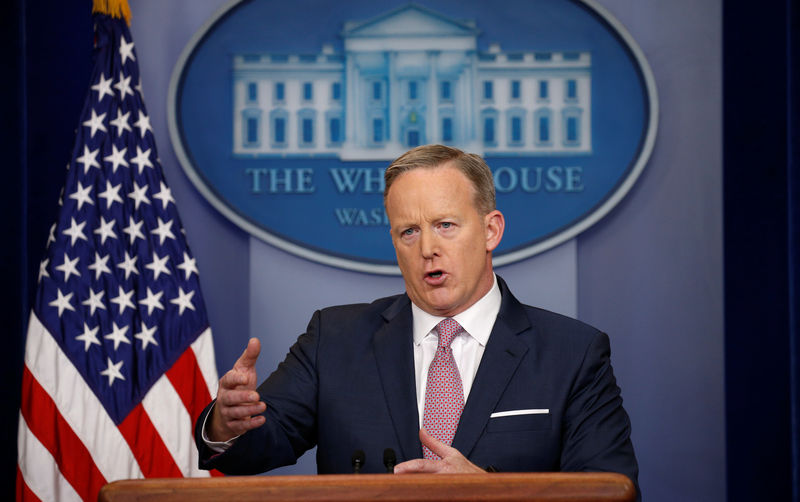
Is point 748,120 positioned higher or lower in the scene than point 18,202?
higher

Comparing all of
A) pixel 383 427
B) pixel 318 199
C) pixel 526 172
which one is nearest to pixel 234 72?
pixel 318 199

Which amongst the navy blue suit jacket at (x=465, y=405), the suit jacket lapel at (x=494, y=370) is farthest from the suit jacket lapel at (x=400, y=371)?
the suit jacket lapel at (x=494, y=370)

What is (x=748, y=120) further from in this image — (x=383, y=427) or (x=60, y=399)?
(x=60, y=399)

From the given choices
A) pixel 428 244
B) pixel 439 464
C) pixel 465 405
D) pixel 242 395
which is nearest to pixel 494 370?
pixel 465 405

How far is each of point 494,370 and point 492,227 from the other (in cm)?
37

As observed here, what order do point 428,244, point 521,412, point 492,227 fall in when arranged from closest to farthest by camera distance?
1. point 521,412
2. point 428,244
3. point 492,227

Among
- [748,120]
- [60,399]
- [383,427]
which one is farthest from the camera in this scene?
[748,120]

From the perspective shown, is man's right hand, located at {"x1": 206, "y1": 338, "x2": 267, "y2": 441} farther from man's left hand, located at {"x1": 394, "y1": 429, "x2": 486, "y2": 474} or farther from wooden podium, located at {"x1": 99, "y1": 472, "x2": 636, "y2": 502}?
wooden podium, located at {"x1": 99, "y1": 472, "x2": 636, "y2": 502}

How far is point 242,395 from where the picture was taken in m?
1.43

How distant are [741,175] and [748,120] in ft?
0.64

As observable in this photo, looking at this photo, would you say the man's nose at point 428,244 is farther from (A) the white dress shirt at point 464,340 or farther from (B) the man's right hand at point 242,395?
(B) the man's right hand at point 242,395

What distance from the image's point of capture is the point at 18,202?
2.83 m

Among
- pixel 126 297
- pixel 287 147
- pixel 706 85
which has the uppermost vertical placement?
pixel 706 85

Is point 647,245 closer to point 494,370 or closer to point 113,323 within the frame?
point 494,370
